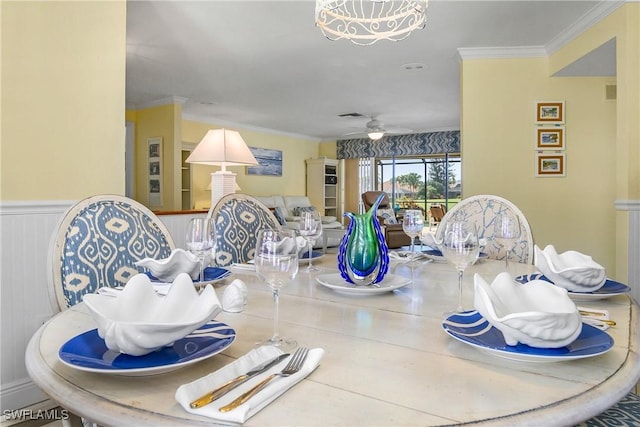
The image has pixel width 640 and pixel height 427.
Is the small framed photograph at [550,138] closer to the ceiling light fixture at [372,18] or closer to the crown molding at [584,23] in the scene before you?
the crown molding at [584,23]

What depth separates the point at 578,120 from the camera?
3781mm

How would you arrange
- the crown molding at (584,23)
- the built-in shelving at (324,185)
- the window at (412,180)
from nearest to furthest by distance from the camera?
the crown molding at (584,23) < the built-in shelving at (324,185) < the window at (412,180)

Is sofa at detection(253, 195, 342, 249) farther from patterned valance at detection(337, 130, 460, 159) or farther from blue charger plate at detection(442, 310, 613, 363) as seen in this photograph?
blue charger plate at detection(442, 310, 613, 363)

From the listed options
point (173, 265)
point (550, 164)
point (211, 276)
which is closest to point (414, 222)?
point (211, 276)

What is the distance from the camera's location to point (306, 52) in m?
3.93

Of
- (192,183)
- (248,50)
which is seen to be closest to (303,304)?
(248,50)

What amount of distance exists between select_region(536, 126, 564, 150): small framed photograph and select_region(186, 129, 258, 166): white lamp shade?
2683 mm

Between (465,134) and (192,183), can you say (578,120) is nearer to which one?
(465,134)

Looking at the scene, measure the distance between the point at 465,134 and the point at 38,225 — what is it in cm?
347

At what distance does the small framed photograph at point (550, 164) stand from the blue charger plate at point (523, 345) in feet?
11.5

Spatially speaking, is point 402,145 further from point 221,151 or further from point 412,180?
point 221,151

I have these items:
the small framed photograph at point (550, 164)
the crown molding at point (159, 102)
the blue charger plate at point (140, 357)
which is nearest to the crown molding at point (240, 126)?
the crown molding at point (159, 102)

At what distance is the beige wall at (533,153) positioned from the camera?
3727 mm

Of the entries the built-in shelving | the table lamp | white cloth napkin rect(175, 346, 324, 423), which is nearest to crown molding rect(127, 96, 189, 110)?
the table lamp
